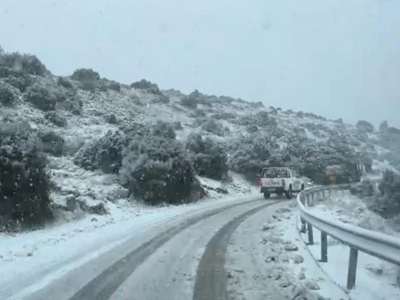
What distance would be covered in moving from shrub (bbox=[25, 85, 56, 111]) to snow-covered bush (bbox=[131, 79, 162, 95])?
1025 inches

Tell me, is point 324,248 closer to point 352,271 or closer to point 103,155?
point 352,271

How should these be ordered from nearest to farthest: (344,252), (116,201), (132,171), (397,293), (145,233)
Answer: (397,293), (344,252), (145,233), (116,201), (132,171)

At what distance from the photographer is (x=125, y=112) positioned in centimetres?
4475

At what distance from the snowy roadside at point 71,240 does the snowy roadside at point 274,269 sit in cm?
332

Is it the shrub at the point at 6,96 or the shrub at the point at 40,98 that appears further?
the shrub at the point at 40,98

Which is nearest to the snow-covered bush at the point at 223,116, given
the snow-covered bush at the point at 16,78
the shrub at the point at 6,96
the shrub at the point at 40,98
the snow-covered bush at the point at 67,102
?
the snow-covered bush at the point at 67,102

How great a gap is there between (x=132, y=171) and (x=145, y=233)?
32.9ft

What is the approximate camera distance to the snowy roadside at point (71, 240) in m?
10.1

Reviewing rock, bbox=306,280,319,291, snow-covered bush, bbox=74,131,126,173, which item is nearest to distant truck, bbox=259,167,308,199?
snow-covered bush, bbox=74,131,126,173

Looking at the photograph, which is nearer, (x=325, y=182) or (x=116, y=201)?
(x=116, y=201)

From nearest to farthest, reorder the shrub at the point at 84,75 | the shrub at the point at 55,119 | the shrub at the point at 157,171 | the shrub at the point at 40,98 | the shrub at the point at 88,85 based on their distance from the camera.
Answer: the shrub at the point at 157,171
the shrub at the point at 55,119
the shrub at the point at 40,98
the shrub at the point at 88,85
the shrub at the point at 84,75

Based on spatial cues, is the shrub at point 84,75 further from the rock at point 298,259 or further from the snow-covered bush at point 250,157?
the rock at point 298,259

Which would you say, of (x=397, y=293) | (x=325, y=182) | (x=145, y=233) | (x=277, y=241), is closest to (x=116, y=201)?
(x=145, y=233)

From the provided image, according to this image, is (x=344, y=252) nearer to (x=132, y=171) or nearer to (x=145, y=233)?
(x=145, y=233)
